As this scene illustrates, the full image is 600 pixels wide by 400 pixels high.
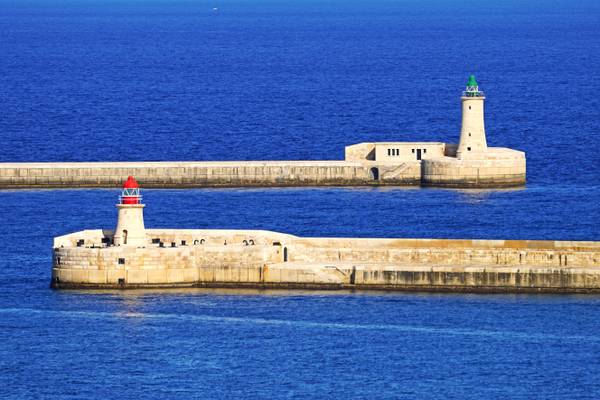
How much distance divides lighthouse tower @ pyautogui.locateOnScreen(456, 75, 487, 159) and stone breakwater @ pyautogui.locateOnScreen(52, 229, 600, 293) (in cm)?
3790

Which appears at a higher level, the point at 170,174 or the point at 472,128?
the point at 472,128

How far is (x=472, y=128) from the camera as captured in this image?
440 feet

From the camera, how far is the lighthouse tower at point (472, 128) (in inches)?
5256

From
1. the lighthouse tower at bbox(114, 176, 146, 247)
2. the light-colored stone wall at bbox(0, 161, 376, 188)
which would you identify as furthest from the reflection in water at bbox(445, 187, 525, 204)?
the lighthouse tower at bbox(114, 176, 146, 247)

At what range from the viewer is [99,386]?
258 ft

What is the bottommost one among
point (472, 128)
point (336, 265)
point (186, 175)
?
point (336, 265)

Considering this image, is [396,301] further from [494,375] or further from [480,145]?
[480,145]

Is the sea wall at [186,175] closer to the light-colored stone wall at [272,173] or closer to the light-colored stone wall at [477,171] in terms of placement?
the light-colored stone wall at [272,173]

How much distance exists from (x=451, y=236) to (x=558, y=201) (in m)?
15.8

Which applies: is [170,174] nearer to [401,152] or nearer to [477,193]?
[401,152]

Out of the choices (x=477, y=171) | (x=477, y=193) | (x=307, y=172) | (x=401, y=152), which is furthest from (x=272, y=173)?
(x=477, y=193)

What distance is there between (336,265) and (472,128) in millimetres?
41195

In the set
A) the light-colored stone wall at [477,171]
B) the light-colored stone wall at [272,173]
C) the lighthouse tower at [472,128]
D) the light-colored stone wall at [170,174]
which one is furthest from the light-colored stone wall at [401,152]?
the light-colored stone wall at [170,174]

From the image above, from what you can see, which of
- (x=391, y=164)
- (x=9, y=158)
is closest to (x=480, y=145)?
(x=391, y=164)
